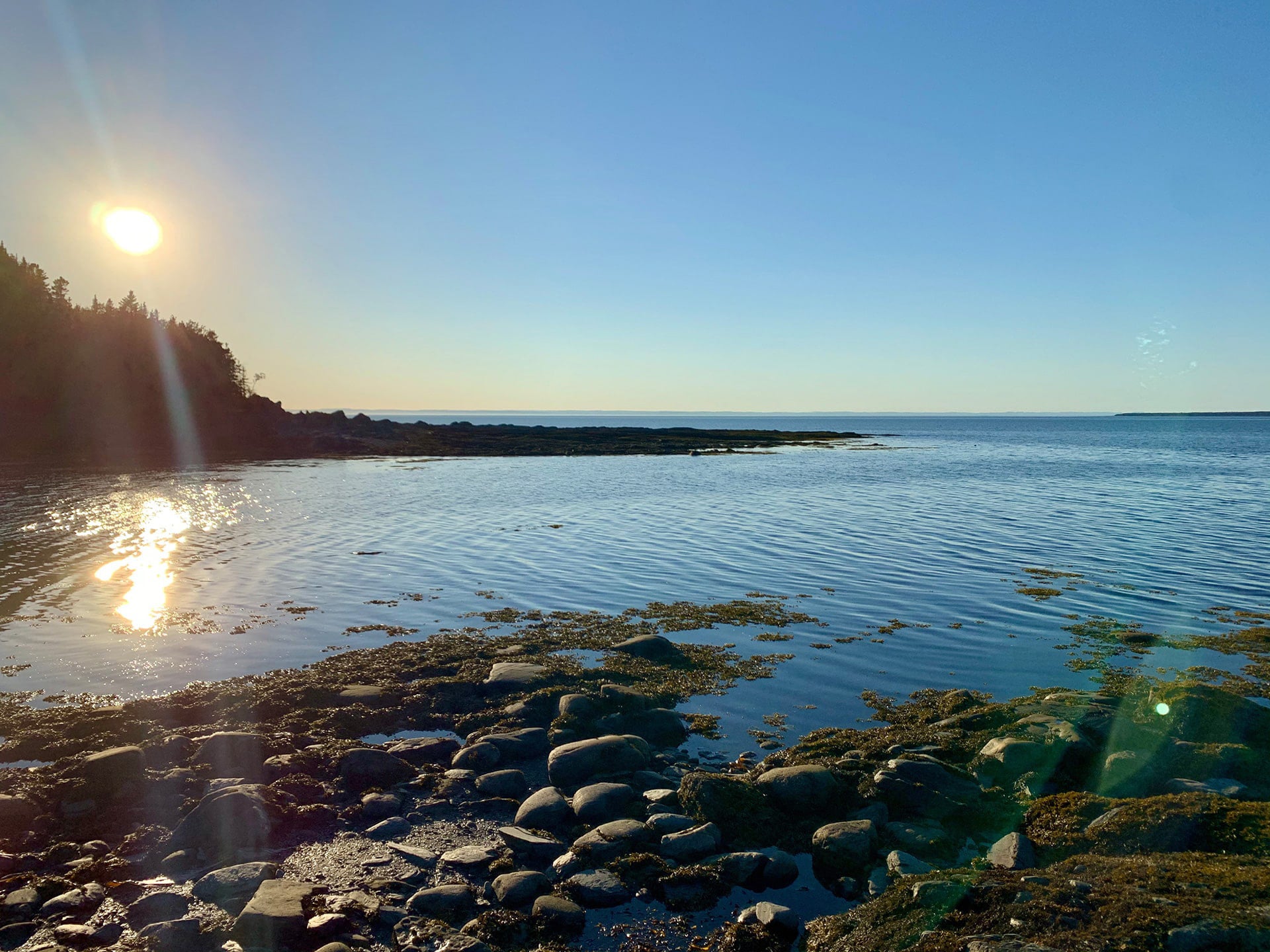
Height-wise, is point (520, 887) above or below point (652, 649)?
below

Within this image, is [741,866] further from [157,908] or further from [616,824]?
[157,908]

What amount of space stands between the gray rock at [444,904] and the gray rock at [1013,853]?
4969mm

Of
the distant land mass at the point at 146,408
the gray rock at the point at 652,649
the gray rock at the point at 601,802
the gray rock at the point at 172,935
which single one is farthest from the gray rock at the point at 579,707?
the distant land mass at the point at 146,408

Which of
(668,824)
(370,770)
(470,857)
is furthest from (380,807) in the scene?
(668,824)

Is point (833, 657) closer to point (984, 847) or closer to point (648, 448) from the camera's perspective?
point (984, 847)

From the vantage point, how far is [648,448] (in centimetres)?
9731

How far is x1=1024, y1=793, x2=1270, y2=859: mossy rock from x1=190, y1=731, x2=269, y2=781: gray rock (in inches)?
370

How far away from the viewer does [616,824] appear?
27.4 feet

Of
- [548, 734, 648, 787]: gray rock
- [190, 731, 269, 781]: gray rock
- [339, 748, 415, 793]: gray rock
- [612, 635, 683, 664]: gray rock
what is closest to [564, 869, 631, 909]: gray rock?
[548, 734, 648, 787]: gray rock

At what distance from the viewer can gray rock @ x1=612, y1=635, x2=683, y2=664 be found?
576 inches

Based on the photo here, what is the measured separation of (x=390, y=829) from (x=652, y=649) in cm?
695

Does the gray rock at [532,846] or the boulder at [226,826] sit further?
the boulder at [226,826]

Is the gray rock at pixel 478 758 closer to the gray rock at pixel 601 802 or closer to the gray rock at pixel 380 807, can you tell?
the gray rock at pixel 380 807

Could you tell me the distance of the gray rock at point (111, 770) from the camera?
367 inches
